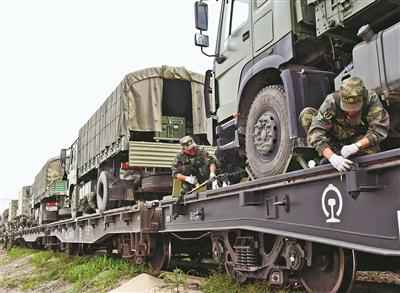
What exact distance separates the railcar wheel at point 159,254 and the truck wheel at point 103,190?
2325 millimetres

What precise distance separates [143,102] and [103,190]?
195 cm

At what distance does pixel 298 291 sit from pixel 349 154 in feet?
4.94

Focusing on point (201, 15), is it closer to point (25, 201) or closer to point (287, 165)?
point (287, 165)

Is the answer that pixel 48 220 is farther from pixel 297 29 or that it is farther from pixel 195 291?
pixel 297 29

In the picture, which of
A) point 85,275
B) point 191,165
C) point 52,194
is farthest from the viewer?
point 52,194

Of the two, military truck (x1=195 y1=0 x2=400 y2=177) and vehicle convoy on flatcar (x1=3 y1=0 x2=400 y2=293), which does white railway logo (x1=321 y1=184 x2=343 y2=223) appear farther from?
military truck (x1=195 y1=0 x2=400 y2=177)

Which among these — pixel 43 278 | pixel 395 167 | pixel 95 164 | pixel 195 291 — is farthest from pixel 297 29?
pixel 95 164

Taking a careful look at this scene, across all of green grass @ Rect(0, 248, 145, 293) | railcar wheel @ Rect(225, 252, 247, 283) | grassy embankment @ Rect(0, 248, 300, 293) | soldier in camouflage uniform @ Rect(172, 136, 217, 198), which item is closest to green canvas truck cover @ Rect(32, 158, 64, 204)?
grassy embankment @ Rect(0, 248, 300, 293)

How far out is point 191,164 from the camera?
6.16m

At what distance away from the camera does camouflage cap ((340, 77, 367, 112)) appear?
2.85 metres

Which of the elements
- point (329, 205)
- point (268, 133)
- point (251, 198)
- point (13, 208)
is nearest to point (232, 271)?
point (251, 198)

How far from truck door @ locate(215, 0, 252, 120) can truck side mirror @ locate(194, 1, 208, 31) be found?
13.5 inches

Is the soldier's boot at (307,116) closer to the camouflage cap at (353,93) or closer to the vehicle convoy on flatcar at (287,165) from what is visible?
the vehicle convoy on flatcar at (287,165)

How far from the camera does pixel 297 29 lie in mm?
3883
